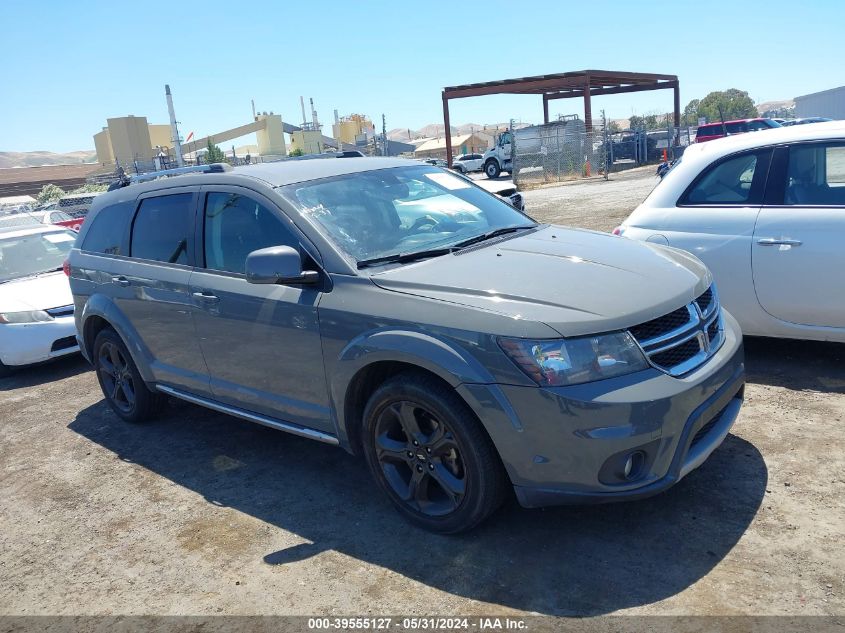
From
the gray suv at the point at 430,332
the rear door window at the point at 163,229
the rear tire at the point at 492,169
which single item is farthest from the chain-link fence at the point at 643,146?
the gray suv at the point at 430,332

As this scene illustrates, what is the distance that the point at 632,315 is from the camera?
3.06 metres

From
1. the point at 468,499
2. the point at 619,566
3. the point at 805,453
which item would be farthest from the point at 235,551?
the point at 805,453

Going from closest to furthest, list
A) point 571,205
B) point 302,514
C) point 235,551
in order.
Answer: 1. point 235,551
2. point 302,514
3. point 571,205

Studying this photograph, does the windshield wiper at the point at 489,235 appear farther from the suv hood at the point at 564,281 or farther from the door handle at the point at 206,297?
the door handle at the point at 206,297

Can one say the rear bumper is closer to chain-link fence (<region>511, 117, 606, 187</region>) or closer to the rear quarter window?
the rear quarter window

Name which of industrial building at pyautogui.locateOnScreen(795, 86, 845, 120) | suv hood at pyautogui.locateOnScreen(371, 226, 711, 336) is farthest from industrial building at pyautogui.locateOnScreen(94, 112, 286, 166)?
suv hood at pyautogui.locateOnScreen(371, 226, 711, 336)

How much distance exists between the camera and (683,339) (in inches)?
127

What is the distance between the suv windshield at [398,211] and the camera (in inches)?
154

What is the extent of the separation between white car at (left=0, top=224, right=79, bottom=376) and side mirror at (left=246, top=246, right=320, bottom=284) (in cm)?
404

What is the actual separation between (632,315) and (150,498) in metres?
2.99

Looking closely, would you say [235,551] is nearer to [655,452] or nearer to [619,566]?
[619,566]

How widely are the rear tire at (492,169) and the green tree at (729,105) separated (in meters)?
64.6

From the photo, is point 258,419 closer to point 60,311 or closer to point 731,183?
point 731,183

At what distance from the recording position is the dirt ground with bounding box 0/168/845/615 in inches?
116
